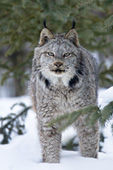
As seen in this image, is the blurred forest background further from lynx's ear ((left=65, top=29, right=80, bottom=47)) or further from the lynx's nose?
the lynx's nose

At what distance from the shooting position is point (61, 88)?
15.0 feet

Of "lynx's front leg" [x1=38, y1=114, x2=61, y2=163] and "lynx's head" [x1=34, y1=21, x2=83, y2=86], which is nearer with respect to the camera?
"lynx's head" [x1=34, y1=21, x2=83, y2=86]

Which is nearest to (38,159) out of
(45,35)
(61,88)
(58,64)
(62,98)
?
(62,98)

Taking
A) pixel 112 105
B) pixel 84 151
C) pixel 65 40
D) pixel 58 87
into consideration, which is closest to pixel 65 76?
pixel 58 87

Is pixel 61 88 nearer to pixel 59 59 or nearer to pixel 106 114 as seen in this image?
pixel 59 59

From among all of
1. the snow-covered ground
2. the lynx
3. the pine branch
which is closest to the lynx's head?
the lynx

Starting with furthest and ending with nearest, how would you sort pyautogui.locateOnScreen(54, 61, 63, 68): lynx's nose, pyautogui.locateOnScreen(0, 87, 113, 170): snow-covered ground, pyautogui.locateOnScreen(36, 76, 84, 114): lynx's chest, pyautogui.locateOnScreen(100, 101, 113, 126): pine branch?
1. pyautogui.locateOnScreen(36, 76, 84, 114): lynx's chest
2. pyautogui.locateOnScreen(54, 61, 63, 68): lynx's nose
3. pyautogui.locateOnScreen(0, 87, 113, 170): snow-covered ground
4. pyautogui.locateOnScreen(100, 101, 113, 126): pine branch

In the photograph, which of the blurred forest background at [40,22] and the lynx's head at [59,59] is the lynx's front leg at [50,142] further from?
the blurred forest background at [40,22]

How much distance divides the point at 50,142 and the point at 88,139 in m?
0.49

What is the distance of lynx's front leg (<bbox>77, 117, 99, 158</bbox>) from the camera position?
4648 mm

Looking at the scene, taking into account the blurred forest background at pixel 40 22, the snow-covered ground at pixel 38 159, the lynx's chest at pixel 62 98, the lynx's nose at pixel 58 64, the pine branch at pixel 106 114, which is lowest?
the snow-covered ground at pixel 38 159

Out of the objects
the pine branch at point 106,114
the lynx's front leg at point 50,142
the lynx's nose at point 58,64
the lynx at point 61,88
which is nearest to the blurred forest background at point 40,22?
the lynx at point 61,88

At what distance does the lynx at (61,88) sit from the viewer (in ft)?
14.5

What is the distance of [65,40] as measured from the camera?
4.58 metres
